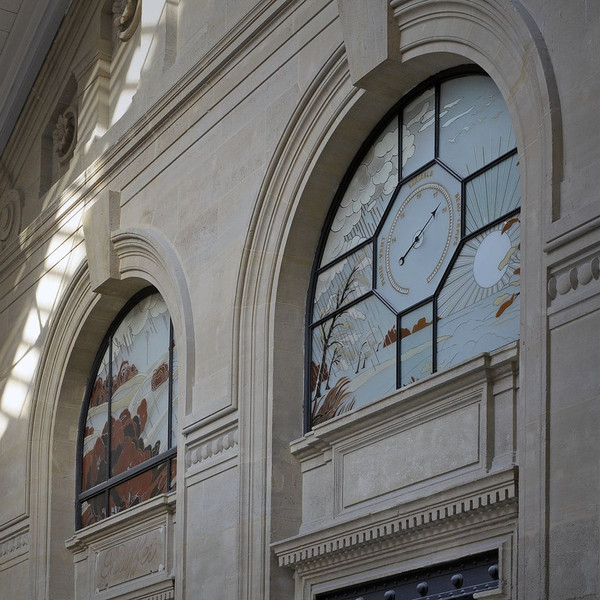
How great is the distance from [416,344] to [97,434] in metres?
6.04

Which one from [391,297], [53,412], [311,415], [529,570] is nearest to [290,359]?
[311,415]

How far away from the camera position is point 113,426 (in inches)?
567

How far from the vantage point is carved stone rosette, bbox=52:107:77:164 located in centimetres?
1666

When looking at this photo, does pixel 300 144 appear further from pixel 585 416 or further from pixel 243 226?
pixel 585 416

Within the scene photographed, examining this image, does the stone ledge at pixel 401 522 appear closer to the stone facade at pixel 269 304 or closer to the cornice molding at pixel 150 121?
the stone facade at pixel 269 304

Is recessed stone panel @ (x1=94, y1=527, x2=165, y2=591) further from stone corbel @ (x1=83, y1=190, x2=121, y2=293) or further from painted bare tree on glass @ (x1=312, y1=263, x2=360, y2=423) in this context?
stone corbel @ (x1=83, y1=190, x2=121, y2=293)

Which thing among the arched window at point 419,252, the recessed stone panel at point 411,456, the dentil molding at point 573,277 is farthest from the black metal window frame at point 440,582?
the dentil molding at point 573,277

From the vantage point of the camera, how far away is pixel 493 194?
924cm

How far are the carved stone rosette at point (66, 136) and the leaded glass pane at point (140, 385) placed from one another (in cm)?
300

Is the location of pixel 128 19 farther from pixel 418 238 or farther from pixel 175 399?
pixel 418 238

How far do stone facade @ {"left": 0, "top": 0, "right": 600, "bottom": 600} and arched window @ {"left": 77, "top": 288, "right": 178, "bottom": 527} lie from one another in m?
0.24

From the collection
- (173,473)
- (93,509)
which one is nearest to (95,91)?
(93,509)

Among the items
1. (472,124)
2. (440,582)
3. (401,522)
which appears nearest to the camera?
(440,582)

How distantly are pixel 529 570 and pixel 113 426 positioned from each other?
7581mm
